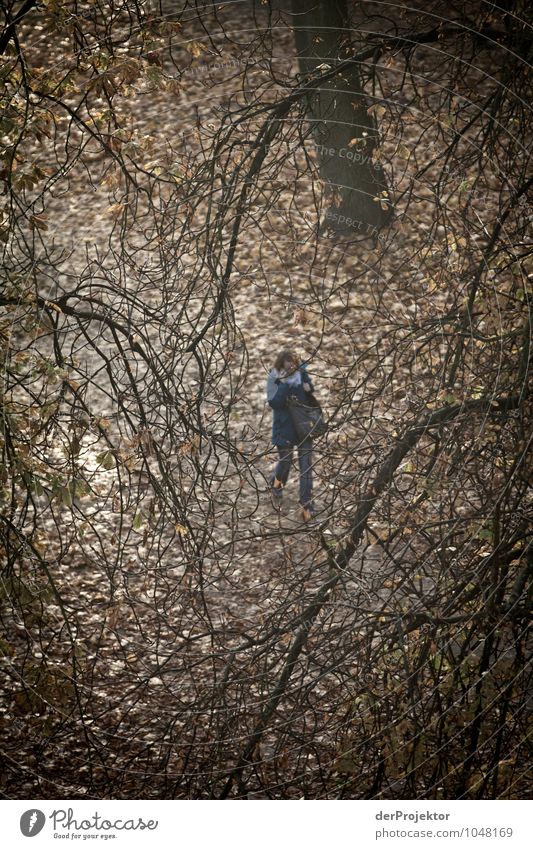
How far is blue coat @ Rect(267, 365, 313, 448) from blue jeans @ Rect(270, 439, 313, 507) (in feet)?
0.20

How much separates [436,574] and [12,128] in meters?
2.47

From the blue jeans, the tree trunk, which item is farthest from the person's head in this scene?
the tree trunk

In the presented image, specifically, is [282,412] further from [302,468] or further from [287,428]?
[302,468]

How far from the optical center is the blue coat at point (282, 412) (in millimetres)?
4520

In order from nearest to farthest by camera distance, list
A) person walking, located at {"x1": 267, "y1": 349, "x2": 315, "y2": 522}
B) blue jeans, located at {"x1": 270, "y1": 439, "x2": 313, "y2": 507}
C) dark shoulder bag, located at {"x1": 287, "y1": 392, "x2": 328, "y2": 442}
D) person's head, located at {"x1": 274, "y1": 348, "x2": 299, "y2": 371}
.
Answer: blue jeans, located at {"x1": 270, "y1": 439, "x2": 313, "y2": 507}, person walking, located at {"x1": 267, "y1": 349, "x2": 315, "y2": 522}, dark shoulder bag, located at {"x1": 287, "y1": 392, "x2": 328, "y2": 442}, person's head, located at {"x1": 274, "y1": 348, "x2": 299, "y2": 371}

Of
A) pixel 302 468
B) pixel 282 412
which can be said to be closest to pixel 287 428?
pixel 282 412

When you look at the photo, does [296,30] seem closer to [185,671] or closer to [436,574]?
[436,574]

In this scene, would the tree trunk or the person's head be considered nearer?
the tree trunk

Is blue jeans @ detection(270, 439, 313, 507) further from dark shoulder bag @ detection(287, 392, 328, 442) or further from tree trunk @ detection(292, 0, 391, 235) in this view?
tree trunk @ detection(292, 0, 391, 235)

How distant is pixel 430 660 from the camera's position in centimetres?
365

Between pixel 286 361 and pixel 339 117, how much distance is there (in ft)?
3.95

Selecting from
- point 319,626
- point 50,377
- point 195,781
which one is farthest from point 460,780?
point 50,377

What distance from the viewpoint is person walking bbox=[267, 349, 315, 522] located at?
4.28 m

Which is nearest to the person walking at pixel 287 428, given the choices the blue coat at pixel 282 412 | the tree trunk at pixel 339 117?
the blue coat at pixel 282 412
